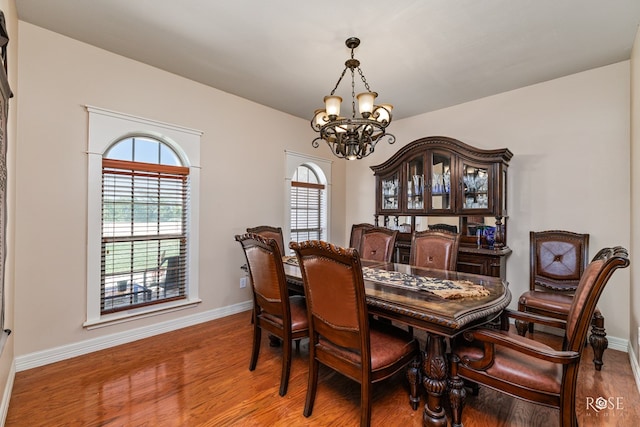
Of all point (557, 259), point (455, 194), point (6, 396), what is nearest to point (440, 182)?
point (455, 194)

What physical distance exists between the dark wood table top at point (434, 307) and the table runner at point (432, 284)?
42 millimetres

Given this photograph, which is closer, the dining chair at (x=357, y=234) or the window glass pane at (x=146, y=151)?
the window glass pane at (x=146, y=151)

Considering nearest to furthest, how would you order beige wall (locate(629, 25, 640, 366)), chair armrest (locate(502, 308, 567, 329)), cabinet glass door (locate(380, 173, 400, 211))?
1. chair armrest (locate(502, 308, 567, 329))
2. beige wall (locate(629, 25, 640, 366))
3. cabinet glass door (locate(380, 173, 400, 211))

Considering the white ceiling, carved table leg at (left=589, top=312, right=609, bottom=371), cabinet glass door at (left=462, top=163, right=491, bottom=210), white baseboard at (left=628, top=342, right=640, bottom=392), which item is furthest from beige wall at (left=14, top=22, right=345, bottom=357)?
white baseboard at (left=628, top=342, right=640, bottom=392)

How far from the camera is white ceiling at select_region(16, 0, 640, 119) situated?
2.15 metres

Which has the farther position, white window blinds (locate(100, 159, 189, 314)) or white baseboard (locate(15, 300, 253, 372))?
white window blinds (locate(100, 159, 189, 314))

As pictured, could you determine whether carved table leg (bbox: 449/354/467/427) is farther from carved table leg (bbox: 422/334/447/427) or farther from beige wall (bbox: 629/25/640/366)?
beige wall (bbox: 629/25/640/366)

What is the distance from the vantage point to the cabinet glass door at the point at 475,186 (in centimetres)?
338

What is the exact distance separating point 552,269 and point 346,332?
2.56m

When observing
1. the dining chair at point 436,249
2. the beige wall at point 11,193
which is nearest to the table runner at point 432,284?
the dining chair at point 436,249

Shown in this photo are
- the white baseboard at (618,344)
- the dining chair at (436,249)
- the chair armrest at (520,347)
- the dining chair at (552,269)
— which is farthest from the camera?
the dining chair at (436,249)

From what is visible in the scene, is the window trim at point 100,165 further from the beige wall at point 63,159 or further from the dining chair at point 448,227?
the dining chair at point 448,227

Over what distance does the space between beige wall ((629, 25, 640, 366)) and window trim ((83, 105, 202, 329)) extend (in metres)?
4.02

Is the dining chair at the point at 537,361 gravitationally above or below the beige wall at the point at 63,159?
below
